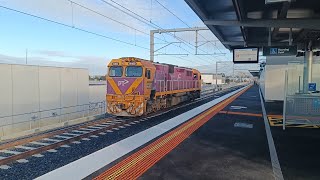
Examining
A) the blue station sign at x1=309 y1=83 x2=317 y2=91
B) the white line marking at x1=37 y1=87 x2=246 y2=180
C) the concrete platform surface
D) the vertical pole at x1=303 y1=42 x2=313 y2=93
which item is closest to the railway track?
the white line marking at x1=37 y1=87 x2=246 y2=180

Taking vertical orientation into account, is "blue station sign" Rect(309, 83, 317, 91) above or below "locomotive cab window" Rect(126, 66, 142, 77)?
below

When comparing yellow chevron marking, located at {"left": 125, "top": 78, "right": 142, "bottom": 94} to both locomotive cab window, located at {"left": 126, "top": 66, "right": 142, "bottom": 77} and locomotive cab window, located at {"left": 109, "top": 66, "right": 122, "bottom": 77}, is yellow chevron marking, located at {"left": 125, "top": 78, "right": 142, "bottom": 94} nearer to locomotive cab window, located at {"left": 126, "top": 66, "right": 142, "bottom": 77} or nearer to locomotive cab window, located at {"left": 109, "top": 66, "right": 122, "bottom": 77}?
locomotive cab window, located at {"left": 126, "top": 66, "right": 142, "bottom": 77}

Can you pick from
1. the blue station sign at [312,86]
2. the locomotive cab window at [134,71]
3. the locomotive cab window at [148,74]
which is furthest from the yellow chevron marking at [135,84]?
the blue station sign at [312,86]

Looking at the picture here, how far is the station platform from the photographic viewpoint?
670 cm

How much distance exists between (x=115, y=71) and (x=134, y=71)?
1.28 metres

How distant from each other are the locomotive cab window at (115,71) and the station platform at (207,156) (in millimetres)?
5922

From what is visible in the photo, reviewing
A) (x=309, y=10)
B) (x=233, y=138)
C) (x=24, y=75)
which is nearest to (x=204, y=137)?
(x=233, y=138)

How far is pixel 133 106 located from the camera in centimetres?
1623

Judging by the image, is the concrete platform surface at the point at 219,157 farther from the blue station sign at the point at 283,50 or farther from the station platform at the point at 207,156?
the blue station sign at the point at 283,50

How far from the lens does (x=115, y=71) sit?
56.8ft

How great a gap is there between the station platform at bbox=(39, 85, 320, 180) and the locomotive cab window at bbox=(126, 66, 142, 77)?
5203mm

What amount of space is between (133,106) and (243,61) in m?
8.19

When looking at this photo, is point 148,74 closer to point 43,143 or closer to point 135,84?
point 135,84

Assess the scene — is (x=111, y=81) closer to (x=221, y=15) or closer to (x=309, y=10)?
(x=221, y=15)
